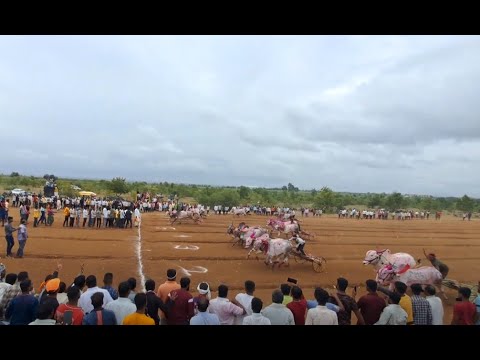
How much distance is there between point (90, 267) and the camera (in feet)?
50.0

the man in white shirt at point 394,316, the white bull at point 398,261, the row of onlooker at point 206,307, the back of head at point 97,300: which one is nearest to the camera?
the back of head at point 97,300

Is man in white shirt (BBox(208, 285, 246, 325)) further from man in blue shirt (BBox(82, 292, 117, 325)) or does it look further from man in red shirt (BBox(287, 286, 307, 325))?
man in blue shirt (BBox(82, 292, 117, 325))

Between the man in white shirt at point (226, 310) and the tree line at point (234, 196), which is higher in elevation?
the tree line at point (234, 196)

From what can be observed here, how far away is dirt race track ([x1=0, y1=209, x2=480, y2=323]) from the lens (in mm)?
14336

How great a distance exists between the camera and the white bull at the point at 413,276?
11.5 meters

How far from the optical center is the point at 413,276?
11.5 meters

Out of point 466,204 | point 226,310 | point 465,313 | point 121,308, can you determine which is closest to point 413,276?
point 465,313

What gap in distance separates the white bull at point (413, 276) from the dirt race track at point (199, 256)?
98cm

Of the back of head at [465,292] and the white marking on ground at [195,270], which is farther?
the white marking on ground at [195,270]

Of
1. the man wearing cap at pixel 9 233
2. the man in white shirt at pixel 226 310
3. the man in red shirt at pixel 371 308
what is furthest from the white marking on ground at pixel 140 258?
the man in red shirt at pixel 371 308

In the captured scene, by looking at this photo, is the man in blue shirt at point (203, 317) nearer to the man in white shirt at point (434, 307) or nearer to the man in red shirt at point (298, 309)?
the man in red shirt at point (298, 309)
